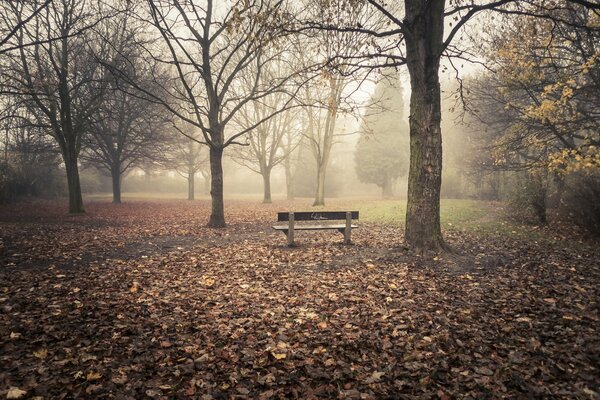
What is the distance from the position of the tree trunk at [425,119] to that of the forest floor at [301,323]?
89cm

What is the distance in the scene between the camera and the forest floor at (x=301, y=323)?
3.51 meters

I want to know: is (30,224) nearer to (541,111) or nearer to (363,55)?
(363,55)

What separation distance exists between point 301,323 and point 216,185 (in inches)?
359

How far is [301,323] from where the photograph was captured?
4914 mm

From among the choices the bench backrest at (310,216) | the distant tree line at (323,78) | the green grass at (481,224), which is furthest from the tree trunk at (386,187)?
the bench backrest at (310,216)

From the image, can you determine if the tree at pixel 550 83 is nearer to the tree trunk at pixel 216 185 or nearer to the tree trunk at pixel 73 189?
the tree trunk at pixel 216 185

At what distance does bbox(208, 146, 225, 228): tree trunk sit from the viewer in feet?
42.4

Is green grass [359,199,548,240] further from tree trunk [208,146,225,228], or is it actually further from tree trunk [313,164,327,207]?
tree trunk [313,164,327,207]

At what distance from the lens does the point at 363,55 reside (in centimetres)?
840

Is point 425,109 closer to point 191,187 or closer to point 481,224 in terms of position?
point 481,224

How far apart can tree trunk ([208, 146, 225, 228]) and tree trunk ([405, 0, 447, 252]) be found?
7.44 metres

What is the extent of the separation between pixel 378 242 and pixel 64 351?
8.15 m

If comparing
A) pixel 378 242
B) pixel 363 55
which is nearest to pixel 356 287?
pixel 378 242

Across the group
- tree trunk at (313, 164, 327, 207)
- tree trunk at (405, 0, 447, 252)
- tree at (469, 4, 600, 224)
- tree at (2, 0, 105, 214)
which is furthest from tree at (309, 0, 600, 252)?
tree trunk at (313, 164, 327, 207)
